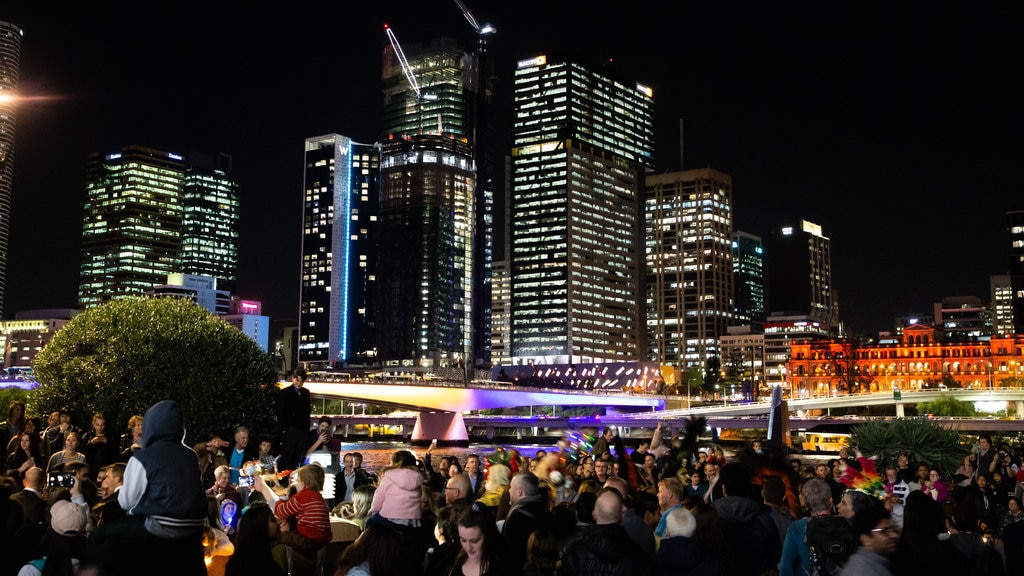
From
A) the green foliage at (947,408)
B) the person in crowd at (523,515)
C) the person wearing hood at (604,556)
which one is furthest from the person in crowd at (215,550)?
the green foliage at (947,408)

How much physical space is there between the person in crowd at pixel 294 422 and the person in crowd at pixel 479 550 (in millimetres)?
8413

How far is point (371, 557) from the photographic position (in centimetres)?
640

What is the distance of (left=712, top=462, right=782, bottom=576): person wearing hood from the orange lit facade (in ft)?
558

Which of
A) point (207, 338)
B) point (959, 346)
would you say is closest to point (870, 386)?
point (959, 346)

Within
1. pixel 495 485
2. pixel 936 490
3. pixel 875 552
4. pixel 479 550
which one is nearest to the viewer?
pixel 875 552

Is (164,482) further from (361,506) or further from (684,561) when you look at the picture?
(684,561)

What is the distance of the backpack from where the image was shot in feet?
23.3

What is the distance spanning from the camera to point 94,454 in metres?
14.2

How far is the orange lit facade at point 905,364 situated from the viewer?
169625mm

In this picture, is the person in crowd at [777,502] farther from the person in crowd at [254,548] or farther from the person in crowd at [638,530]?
the person in crowd at [254,548]

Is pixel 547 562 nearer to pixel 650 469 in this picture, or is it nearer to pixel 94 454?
pixel 650 469

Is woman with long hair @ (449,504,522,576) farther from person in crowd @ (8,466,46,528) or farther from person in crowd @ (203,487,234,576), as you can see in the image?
person in crowd @ (8,466,46,528)

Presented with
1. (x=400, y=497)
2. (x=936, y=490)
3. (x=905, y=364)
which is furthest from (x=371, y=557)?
(x=905, y=364)

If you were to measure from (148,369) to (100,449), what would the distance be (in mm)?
27742
